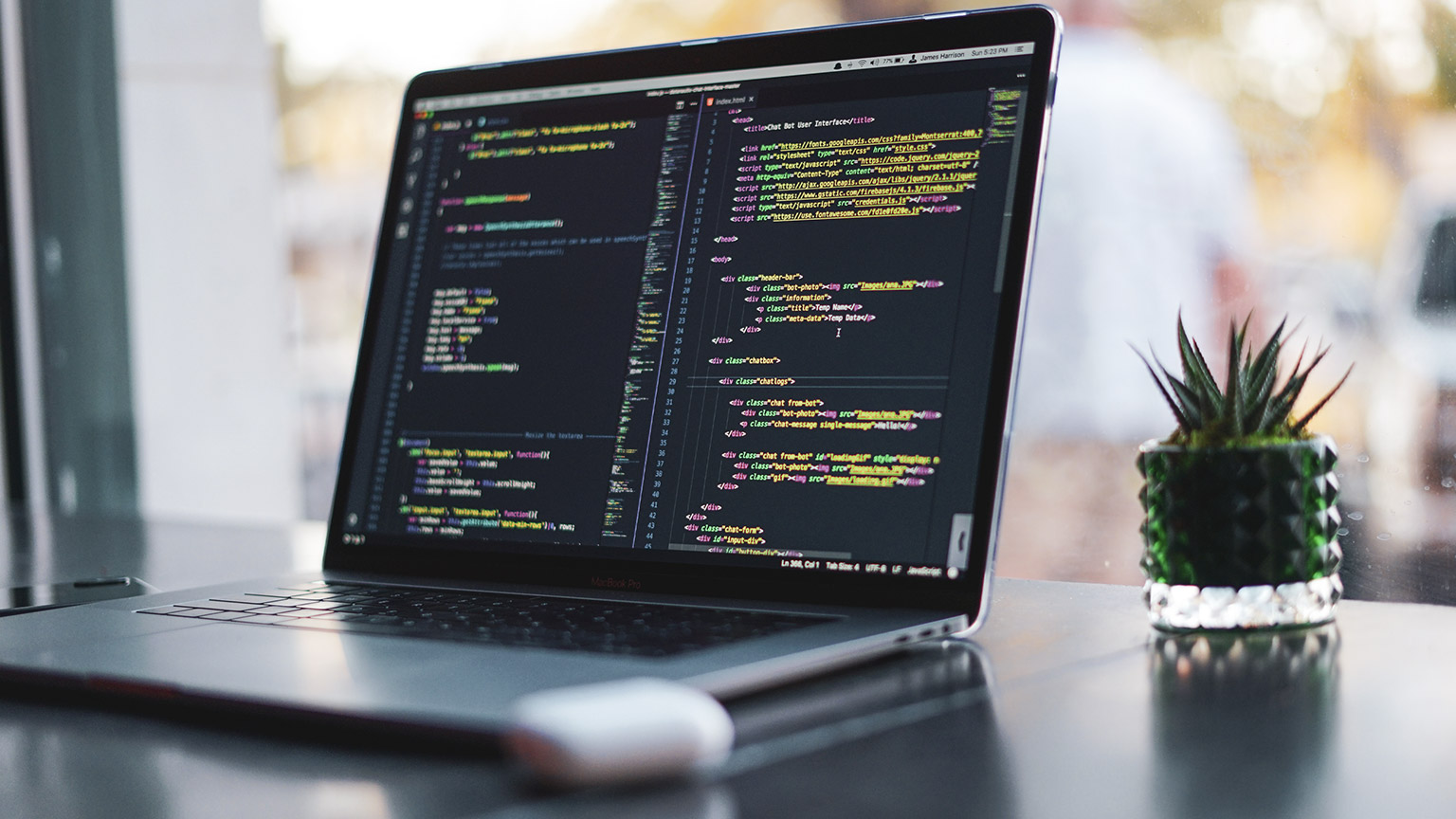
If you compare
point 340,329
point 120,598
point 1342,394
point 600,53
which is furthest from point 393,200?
point 340,329

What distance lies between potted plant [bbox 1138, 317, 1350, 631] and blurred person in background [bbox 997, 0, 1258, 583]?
402mm

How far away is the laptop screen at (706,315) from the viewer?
2.56 ft

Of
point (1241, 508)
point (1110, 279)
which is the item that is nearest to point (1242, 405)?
point (1241, 508)

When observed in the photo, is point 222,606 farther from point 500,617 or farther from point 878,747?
point 878,747

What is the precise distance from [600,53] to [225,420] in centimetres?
203

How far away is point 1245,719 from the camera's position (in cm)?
57

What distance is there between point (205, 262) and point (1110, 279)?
179 cm

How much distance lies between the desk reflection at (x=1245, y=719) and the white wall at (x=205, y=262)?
2.23 metres

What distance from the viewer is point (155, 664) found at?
669 mm

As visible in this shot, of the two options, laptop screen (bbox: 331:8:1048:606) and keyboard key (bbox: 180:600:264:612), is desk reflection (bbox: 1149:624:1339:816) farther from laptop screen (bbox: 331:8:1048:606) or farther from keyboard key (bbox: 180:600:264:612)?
keyboard key (bbox: 180:600:264:612)

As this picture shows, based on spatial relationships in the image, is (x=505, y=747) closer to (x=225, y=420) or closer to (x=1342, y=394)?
(x=1342, y=394)

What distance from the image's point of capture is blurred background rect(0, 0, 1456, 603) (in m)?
1.07

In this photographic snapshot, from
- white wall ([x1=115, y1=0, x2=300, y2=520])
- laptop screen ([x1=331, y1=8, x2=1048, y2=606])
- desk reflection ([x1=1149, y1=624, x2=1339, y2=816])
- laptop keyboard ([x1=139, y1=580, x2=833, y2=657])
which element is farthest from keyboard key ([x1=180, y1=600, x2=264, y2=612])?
white wall ([x1=115, y1=0, x2=300, y2=520])

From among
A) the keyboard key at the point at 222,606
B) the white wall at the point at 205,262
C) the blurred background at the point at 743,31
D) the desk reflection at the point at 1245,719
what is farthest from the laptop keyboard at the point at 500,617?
the white wall at the point at 205,262
